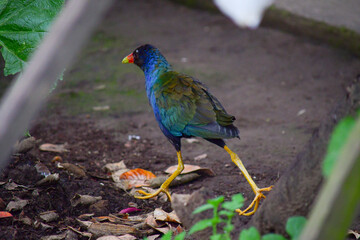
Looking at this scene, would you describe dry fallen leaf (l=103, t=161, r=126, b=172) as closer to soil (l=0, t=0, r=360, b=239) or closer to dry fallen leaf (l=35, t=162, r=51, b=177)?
soil (l=0, t=0, r=360, b=239)

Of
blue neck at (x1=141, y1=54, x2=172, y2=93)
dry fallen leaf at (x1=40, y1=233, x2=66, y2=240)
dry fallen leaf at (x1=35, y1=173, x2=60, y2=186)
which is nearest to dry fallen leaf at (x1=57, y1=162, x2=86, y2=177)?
dry fallen leaf at (x1=35, y1=173, x2=60, y2=186)

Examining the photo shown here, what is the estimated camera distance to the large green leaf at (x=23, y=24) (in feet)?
11.1

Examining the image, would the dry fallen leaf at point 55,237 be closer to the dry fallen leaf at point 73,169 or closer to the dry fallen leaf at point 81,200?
the dry fallen leaf at point 81,200

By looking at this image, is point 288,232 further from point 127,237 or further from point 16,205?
point 16,205

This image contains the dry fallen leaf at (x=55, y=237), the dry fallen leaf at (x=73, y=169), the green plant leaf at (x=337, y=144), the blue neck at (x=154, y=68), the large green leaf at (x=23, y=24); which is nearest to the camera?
the green plant leaf at (x=337, y=144)

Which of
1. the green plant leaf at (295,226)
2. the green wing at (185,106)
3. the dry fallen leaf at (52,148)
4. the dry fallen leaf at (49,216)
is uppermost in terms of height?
the green plant leaf at (295,226)

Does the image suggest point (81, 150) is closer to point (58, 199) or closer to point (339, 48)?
point (58, 199)

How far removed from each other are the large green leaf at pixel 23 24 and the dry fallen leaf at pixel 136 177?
1.31m

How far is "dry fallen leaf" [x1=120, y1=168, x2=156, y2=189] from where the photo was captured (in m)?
4.03

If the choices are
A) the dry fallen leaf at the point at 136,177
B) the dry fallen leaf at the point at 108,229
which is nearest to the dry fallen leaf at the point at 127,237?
the dry fallen leaf at the point at 108,229

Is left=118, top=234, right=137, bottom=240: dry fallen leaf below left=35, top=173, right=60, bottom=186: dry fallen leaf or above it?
below

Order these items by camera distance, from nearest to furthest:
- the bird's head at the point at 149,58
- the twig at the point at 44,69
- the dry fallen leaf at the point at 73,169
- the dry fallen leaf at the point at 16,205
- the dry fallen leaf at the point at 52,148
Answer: the twig at the point at 44,69 < the dry fallen leaf at the point at 16,205 < the dry fallen leaf at the point at 73,169 < the bird's head at the point at 149,58 < the dry fallen leaf at the point at 52,148

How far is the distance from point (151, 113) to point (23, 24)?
2574 millimetres

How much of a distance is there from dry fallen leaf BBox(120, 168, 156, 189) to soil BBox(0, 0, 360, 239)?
0.16 metres
